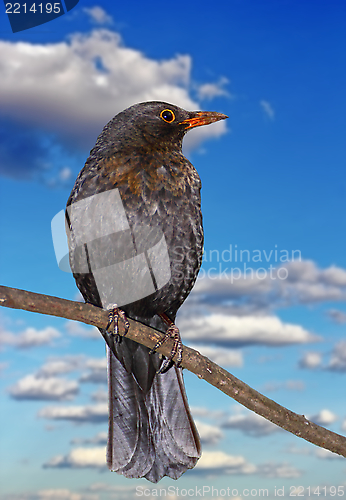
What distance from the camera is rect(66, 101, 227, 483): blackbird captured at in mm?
4500

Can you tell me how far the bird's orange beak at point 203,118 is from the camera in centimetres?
546

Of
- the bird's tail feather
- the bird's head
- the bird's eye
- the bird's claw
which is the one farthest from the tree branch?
the bird's eye

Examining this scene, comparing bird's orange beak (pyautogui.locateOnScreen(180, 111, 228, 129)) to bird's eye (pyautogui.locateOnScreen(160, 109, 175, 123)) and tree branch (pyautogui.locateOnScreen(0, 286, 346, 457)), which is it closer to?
bird's eye (pyautogui.locateOnScreen(160, 109, 175, 123))

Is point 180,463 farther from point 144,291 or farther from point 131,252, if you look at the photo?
point 131,252

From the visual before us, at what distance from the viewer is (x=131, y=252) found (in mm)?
4465

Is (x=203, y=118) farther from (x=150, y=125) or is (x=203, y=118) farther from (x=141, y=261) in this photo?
(x=141, y=261)

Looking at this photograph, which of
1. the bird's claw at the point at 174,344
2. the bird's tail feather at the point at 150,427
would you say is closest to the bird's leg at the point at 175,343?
the bird's claw at the point at 174,344

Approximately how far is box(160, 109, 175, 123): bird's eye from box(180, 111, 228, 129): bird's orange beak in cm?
20

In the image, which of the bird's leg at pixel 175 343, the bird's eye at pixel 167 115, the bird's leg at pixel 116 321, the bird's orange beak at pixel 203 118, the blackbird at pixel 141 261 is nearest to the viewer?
the bird's leg at pixel 116 321

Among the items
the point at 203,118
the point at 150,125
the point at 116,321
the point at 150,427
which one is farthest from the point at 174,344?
the point at 203,118

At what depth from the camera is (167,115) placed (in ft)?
17.4

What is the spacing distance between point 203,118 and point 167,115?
45cm

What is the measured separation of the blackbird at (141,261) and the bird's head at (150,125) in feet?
0.04

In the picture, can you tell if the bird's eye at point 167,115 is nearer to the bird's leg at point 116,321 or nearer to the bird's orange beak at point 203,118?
the bird's orange beak at point 203,118
